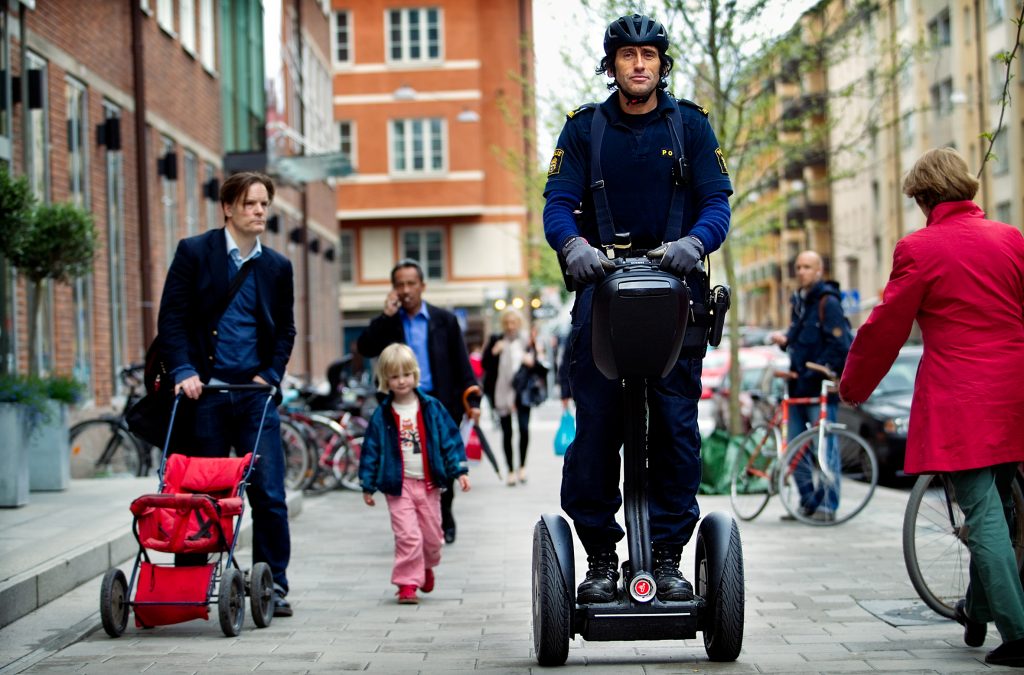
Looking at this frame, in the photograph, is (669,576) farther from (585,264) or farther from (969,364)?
(969,364)

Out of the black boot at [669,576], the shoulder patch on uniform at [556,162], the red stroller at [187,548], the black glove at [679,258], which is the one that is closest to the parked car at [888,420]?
the red stroller at [187,548]

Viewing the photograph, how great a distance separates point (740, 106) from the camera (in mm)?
16859

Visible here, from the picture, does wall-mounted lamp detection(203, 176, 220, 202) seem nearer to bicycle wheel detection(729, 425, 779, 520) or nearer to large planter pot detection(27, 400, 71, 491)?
large planter pot detection(27, 400, 71, 491)

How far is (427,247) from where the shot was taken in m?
54.3

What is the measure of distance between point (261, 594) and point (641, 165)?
2771 mm

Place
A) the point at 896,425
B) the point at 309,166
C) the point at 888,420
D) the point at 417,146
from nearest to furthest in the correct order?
1. the point at 896,425
2. the point at 888,420
3. the point at 309,166
4. the point at 417,146

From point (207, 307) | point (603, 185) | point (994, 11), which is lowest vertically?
point (207, 307)

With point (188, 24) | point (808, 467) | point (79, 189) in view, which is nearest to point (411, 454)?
point (808, 467)

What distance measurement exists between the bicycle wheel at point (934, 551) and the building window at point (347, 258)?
161 feet

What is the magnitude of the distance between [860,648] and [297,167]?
22.1 m

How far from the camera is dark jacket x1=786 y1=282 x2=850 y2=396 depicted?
11.9 m

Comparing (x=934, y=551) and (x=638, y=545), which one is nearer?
(x=638, y=545)

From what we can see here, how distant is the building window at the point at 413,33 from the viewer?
176ft

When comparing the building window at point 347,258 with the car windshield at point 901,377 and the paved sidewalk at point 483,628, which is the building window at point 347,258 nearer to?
the car windshield at point 901,377
